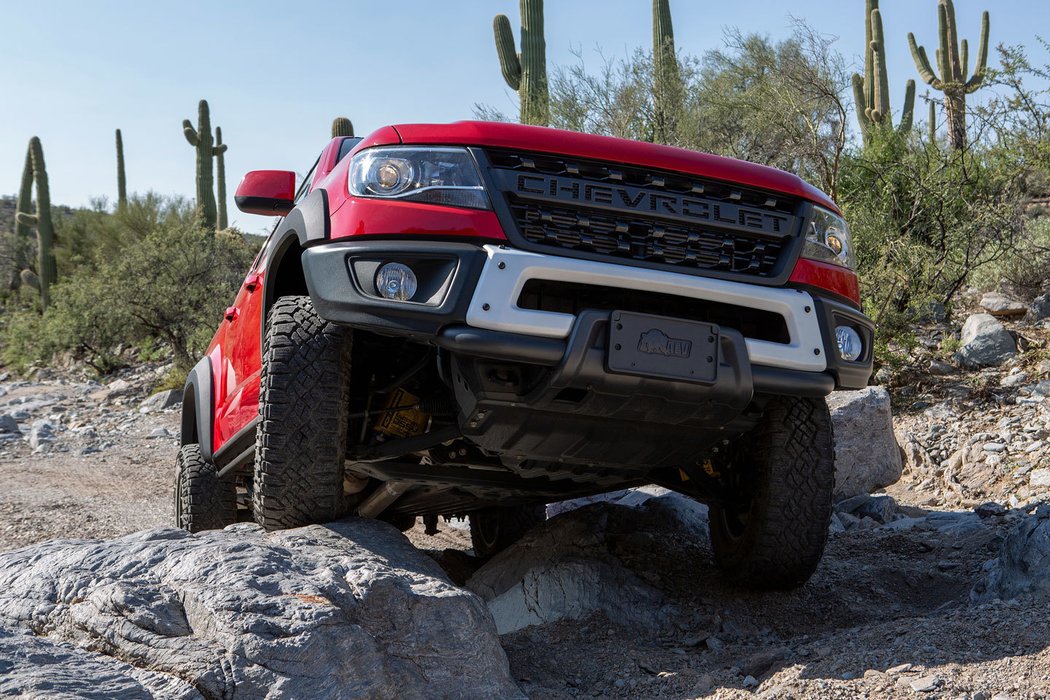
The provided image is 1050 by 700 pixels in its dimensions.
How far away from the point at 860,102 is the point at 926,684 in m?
16.0

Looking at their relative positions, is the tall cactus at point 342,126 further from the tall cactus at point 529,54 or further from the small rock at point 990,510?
the small rock at point 990,510

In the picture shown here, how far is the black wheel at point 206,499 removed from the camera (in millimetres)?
4793

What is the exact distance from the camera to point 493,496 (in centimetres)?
406

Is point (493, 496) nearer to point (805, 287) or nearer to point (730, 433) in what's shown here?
point (730, 433)

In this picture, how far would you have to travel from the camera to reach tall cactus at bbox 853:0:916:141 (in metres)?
16.7

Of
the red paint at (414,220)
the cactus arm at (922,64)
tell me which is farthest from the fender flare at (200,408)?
the cactus arm at (922,64)

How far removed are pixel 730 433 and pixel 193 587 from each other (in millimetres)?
1817

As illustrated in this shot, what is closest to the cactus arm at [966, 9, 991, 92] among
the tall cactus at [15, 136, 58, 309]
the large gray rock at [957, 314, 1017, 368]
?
the large gray rock at [957, 314, 1017, 368]

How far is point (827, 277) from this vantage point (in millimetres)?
3330

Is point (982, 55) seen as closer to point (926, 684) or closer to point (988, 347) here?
point (988, 347)

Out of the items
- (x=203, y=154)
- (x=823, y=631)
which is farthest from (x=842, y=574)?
(x=203, y=154)

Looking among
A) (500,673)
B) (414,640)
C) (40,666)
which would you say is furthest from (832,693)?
(40,666)

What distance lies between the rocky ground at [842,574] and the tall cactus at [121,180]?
2181cm

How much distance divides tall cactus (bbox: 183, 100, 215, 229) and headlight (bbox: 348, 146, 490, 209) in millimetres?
22052
